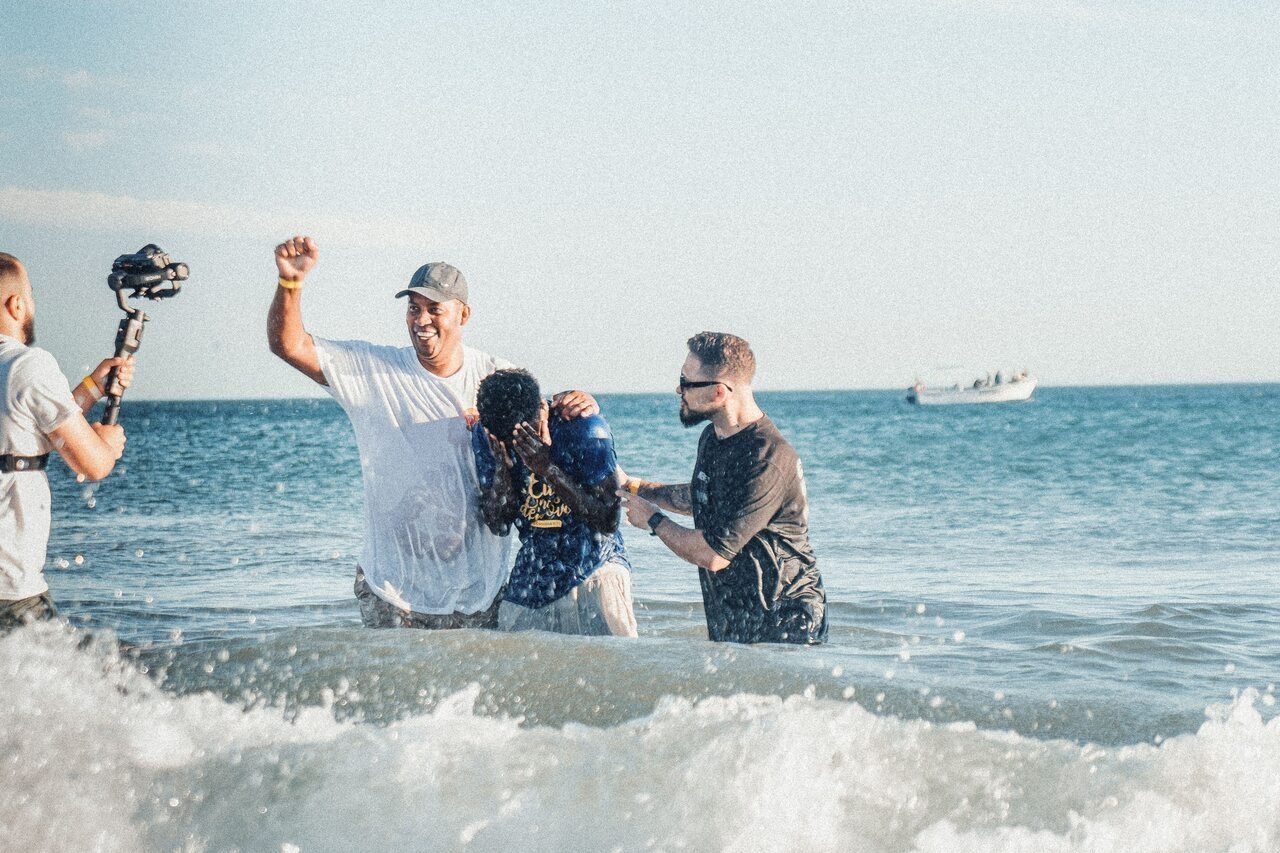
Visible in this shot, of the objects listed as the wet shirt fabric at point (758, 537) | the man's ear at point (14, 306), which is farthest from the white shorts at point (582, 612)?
the man's ear at point (14, 306)

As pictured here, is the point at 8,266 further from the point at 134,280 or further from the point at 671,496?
the point at 671,496

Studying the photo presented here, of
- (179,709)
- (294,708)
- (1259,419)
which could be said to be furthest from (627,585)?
(1259,419)

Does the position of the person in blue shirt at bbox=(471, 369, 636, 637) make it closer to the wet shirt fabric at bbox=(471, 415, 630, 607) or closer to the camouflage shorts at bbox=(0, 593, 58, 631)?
the wet shirt fabric at bbox=(471, 415, 630, 607)

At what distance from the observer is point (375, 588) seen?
496 cm

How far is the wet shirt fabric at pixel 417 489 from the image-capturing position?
494 cm

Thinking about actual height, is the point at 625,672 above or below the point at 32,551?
below

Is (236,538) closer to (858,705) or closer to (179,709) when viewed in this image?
(179,709)

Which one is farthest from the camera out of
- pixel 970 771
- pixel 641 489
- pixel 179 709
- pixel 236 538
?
pixel 236 538

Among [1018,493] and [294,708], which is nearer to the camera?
[294,708]

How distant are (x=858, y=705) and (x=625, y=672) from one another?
3.14ft

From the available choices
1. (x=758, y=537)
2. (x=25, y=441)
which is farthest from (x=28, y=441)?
(x=758, y=537)

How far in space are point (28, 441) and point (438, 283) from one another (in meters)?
1.64

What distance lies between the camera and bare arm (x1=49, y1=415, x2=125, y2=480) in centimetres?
404

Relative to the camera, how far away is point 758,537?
4.99 m
